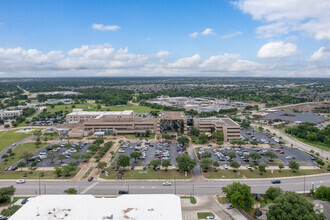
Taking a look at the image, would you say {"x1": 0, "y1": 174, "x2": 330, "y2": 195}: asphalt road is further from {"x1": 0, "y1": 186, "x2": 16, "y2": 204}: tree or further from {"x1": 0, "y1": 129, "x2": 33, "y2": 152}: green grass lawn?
{"x1": 0, "y1": 129, "x2": 33, "y2": 152}: green grass lawn

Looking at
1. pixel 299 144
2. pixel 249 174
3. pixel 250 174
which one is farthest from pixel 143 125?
pixel 299 144

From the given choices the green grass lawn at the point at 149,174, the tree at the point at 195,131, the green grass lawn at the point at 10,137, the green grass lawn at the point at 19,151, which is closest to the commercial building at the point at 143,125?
the tree at the point at 195,131

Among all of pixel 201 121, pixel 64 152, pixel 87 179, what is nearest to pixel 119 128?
pixel 64 152

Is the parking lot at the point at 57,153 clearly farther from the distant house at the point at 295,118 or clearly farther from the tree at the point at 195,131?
the distant house at the point at 295,118

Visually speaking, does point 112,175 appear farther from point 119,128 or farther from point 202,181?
point 119,128

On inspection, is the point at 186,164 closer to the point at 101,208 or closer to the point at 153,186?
the point at 153,186

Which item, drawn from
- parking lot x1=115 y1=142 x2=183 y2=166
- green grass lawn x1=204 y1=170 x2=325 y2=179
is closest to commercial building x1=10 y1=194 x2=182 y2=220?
green grass lawn x1=204 y1=170 x2=325 y2=179
